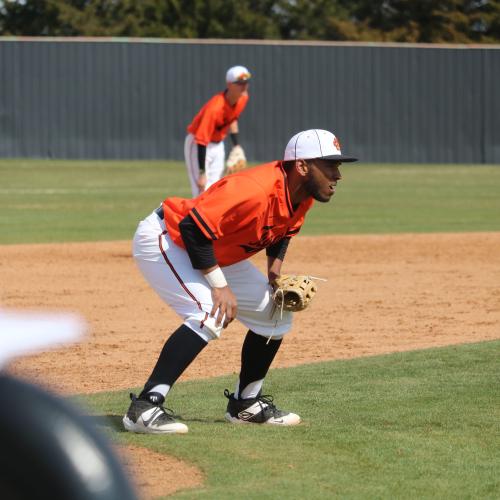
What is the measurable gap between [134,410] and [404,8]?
4362 cm

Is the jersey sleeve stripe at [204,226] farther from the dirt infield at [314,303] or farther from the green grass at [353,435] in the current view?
the dirt infield at [314,303]

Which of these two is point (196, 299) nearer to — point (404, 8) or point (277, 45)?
point (277, 45)

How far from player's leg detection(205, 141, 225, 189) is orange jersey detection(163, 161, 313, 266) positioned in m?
7.64

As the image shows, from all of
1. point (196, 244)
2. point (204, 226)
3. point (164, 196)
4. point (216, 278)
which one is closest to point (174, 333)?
point (216, 278)

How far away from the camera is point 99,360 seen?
7340mm

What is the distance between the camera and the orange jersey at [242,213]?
4.84 metres

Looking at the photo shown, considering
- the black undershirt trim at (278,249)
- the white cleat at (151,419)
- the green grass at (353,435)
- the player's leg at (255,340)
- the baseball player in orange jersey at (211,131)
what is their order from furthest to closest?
the baseball player in orange jersey at (211,131) < the black undershirt trim at (278,249) < the player's leg at (255,340) < the white cleat at (151,419) < the green grass at (353,435)

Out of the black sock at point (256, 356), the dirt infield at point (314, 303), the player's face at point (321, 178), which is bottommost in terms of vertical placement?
the dirt infield at point (314, 303)

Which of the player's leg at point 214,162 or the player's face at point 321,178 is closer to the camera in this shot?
the player's face at point 321,178

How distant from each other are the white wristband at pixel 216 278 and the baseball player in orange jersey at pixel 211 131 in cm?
765

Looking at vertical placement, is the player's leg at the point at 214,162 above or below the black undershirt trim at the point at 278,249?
below

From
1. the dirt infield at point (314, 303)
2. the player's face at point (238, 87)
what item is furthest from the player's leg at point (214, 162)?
the dirt infield at point (314, 303)

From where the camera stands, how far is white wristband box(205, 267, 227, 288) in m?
4.94

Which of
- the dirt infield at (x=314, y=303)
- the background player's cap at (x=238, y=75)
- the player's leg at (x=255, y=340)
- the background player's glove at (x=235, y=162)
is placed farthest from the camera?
the background player's glove at (x=235, y=162)
